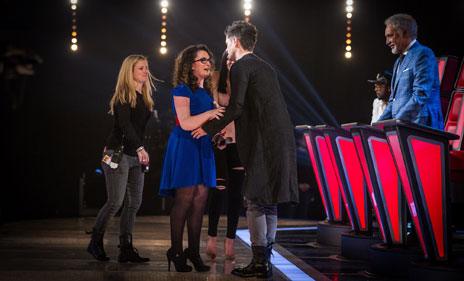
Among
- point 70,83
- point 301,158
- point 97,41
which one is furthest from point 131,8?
point 301,158

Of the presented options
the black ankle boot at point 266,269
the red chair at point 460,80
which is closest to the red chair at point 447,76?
the red chair at point 460,80

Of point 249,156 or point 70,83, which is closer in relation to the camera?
point 249,156

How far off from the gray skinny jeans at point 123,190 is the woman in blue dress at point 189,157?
0.48m

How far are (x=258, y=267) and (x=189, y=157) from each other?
2.56 feet

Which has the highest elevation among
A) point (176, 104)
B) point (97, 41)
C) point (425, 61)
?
point (97, 41)

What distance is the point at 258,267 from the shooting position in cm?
396

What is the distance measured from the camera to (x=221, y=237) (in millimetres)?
6430

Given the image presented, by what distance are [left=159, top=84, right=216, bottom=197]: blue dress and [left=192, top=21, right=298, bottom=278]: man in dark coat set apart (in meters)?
0.15

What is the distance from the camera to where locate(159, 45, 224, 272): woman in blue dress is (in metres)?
4.06

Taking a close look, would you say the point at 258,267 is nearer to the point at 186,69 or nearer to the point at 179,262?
the point at 179,262

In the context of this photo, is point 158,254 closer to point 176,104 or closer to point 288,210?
point 176,104

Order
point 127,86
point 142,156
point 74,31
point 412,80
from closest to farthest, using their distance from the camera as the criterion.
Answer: point 412,80
point 142,156
point 127,86
point 74,31

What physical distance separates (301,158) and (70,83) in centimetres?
417

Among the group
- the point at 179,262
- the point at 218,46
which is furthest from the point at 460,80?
the point at 218,46
